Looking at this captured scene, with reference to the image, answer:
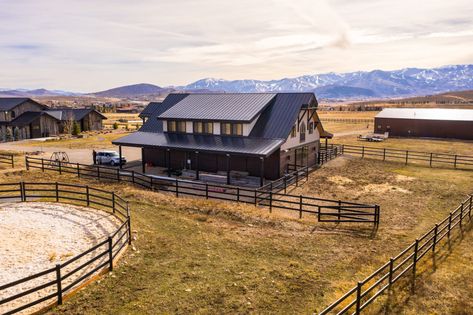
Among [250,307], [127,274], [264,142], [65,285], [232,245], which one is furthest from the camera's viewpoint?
[264,142]

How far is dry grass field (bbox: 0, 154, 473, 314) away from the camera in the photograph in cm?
1110

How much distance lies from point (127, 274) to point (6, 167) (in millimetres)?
29647

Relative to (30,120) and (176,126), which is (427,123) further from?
(30,120)

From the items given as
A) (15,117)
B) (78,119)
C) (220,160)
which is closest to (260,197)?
(220,160)

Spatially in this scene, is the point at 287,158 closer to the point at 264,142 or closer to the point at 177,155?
the point at 264,142

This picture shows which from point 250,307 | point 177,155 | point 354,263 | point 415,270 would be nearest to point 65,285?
point 250,307

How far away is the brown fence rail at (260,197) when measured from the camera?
1927 cm

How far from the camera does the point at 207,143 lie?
31.7 metres

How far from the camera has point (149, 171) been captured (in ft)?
113

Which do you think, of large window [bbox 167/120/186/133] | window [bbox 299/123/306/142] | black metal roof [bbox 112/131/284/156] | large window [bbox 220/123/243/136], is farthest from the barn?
large window [bbox 167/120/186/133]

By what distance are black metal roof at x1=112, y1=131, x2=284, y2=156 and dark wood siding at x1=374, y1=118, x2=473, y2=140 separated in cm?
4094

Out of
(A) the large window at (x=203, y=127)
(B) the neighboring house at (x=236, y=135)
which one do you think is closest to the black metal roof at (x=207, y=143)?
(B) the neighboring house at (x=236, y=135)

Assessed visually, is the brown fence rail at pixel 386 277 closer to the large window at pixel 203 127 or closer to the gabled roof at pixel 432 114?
the large window at pixel 203 127

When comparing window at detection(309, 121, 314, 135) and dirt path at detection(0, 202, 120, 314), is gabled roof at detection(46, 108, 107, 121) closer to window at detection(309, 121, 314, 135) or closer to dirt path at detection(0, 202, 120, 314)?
window at detection(309, 121, 314, 135)
